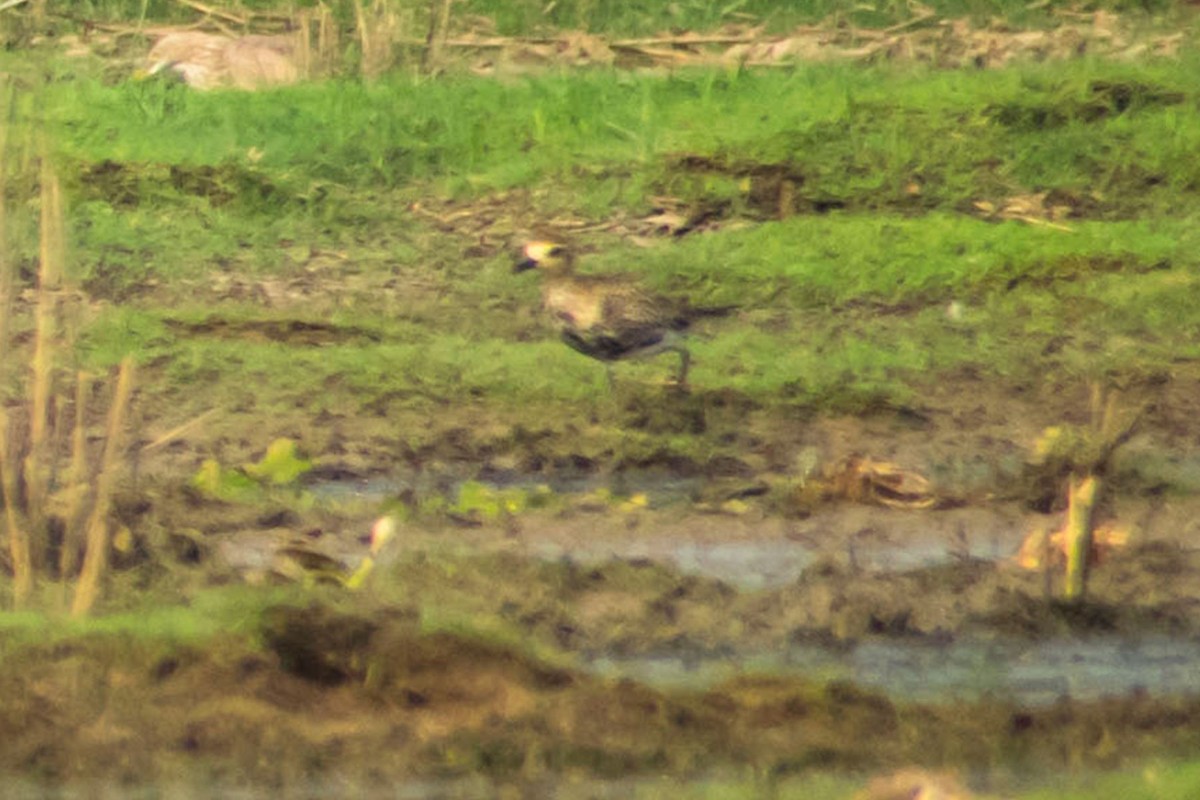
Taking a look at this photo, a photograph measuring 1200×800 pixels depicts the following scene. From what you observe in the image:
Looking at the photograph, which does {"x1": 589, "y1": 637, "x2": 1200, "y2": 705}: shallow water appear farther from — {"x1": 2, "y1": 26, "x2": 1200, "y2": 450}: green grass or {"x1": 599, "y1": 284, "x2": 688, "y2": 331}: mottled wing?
{"x1": 599, "y1": 284, "x2": 688, "y2": 331}: mottled wing

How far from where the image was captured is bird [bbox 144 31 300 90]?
9539 millimetres

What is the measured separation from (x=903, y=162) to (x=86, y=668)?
5357 millimetres

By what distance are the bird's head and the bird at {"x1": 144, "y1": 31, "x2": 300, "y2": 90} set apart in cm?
224

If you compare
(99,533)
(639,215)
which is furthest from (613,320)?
(99,533)

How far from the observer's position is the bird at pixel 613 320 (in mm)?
7004

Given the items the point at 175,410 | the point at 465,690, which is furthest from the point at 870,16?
the point at 465,690

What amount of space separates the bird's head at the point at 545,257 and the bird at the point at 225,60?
2.24m

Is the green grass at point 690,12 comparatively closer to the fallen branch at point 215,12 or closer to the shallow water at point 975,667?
the fallen branch at point 215,12

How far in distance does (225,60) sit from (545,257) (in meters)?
2.76

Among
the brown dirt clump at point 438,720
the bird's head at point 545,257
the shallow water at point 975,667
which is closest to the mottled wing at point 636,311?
the bird's head at point 545,257

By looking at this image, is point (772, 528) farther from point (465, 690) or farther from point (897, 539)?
point (465, 690)

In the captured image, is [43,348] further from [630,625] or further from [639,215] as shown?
[639,215]

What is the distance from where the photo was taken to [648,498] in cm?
579

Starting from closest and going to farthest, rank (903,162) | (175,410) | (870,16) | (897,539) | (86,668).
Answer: (86,668)
(897,539)
(175,410)
(903,162)
(870,16)
